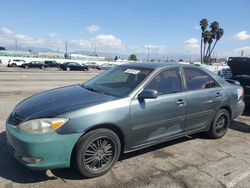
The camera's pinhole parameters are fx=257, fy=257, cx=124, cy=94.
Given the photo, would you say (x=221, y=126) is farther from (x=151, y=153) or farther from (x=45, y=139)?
(x=45, y=139)

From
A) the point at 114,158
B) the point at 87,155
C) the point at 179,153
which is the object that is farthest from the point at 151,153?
the point at 87,155

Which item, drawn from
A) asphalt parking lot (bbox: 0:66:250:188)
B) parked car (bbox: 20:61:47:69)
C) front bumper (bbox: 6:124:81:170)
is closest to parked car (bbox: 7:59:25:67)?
parked car (bbox: 20:61:47:69)

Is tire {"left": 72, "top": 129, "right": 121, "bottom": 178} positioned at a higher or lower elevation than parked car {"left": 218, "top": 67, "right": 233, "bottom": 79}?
lower

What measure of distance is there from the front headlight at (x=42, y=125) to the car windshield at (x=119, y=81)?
3.39 ft

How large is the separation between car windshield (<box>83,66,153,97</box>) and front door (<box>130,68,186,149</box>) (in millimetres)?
217

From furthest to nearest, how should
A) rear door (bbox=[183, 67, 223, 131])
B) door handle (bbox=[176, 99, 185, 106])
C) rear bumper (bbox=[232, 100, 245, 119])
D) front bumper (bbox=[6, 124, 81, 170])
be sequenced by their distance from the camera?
rear bumper (bbox=[232, 100, 245, 119]) < rear door (bbox=[183, 67, 223, 131]) < door handle (bbox=[176, 99, 185, 106]) < front bumper (bbox=[6, 124, 81, 170])

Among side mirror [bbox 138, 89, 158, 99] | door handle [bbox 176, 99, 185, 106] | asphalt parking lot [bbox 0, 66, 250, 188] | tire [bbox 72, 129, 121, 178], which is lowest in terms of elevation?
asphalt parking lot [bbox 0, 66, 250, 188]

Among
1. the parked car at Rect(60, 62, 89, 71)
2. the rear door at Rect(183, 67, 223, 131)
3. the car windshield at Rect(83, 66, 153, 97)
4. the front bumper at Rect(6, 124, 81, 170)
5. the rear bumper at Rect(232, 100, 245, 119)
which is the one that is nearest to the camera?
the front bumper at Rect(6, 124, 81, 170)

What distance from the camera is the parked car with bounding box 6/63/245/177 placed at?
10.5 ft

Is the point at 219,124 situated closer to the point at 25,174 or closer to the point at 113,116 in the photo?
the point at 113,116

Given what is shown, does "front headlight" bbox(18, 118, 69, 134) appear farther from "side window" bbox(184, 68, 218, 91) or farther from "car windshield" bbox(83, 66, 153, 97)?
"side window" bbox(184, 68, 218, 91)

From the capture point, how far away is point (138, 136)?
12.8 ft

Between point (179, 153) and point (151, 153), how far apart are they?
51cm

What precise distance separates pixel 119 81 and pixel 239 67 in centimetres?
526
